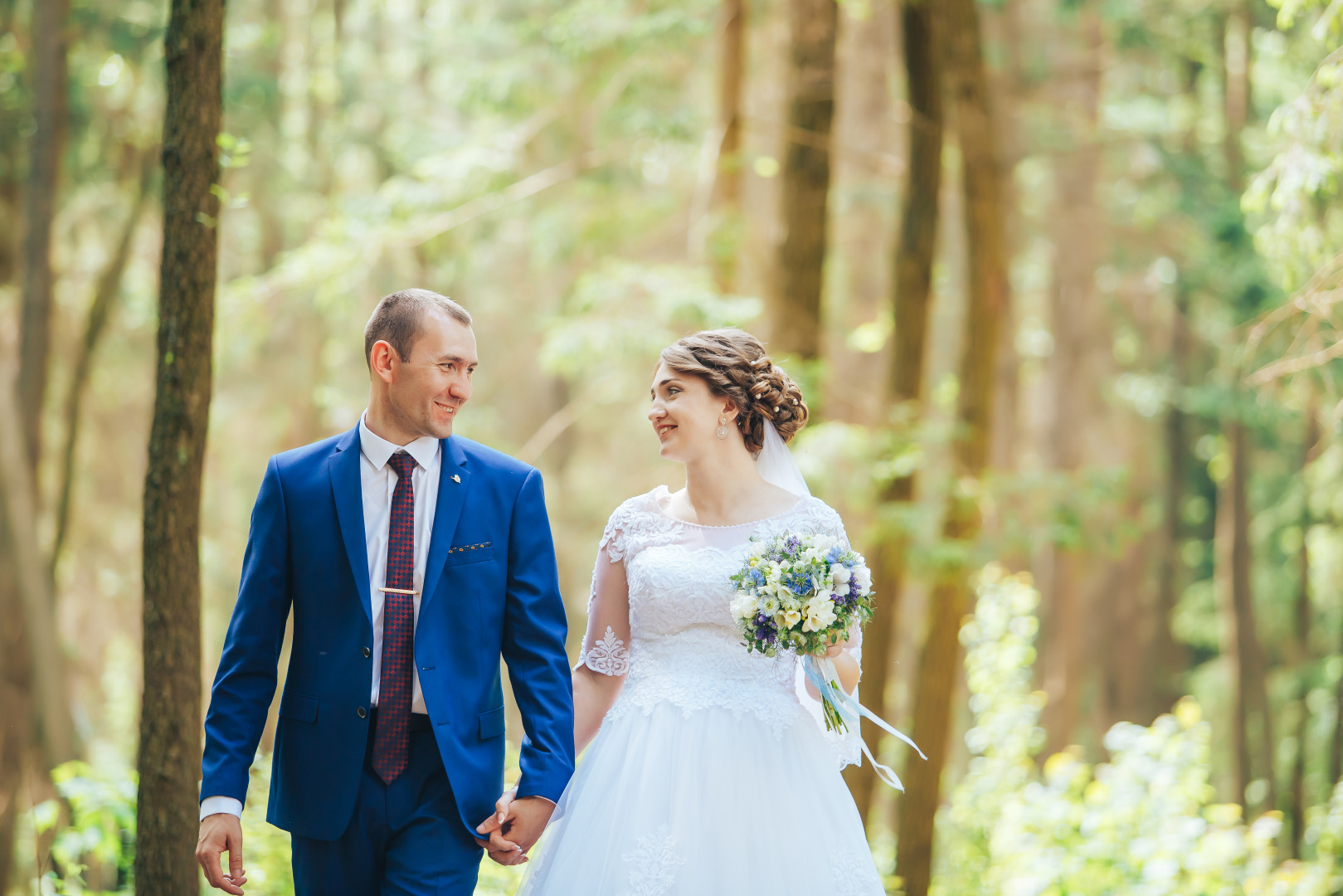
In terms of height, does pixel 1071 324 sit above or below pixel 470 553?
above

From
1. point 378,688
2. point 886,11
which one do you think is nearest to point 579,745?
point 378,688

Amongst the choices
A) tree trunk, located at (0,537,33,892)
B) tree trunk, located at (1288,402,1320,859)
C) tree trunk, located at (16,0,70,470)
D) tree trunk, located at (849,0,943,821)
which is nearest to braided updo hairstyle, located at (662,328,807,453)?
tree trunk, located at (849,0,943,821)

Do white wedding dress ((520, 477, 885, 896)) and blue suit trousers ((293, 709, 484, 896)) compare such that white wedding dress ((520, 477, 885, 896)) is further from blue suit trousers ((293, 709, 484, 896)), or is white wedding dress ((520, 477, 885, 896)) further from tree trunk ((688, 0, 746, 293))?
tree trunk ((688, 0, 746, 293))

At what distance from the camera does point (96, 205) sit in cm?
1317

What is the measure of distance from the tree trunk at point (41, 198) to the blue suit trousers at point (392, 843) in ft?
27.9

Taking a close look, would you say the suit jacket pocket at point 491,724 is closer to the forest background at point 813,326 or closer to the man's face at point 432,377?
the man's face at point 432,377

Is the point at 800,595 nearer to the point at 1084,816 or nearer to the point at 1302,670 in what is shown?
the point at 1084,816

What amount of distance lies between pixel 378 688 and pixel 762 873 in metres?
1.24

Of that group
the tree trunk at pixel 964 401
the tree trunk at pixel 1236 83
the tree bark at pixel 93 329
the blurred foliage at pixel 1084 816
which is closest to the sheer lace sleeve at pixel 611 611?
the tree trunk at pixel 964 401

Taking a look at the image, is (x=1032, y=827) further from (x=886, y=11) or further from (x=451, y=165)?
(x=886, y=11)

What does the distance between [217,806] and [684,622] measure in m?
1.49

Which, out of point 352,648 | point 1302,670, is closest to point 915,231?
point 352,648

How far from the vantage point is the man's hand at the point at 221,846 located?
2781 millimetres

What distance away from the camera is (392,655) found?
2.96 meters
